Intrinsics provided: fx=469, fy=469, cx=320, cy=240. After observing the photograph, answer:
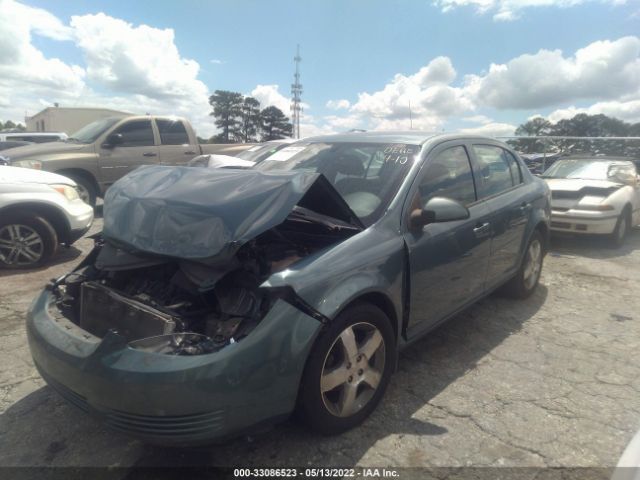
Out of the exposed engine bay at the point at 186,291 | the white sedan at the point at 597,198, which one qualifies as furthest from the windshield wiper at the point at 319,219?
the white sedan at the point at 597,198

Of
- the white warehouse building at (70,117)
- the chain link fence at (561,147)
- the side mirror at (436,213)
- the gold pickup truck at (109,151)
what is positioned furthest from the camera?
the white warehouse building at (70,117)

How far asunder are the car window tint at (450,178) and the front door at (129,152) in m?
7.36

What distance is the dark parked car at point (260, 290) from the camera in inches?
80.1

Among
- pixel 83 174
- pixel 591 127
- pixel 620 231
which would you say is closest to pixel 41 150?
pixel 83 174

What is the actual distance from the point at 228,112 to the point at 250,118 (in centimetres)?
205

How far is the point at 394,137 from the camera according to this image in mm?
3553

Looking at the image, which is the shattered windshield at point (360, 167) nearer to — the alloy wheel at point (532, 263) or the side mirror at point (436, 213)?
the side mirror at point (436, 213)

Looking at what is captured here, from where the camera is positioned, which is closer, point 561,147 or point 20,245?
point 20,245

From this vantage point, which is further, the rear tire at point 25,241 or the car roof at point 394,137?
the rear tire at point 25,241

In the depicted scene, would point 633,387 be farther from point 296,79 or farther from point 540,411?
point 296,79

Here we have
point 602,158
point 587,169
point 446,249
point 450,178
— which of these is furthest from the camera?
point 602,158

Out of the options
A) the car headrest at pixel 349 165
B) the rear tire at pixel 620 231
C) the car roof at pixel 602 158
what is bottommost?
the rear tire at pixel 620 231

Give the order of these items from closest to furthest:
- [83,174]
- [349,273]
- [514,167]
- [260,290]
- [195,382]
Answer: [195,382], [260,290], [349,273], [514,167], [83,174]

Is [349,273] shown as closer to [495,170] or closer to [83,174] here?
[495,170]
